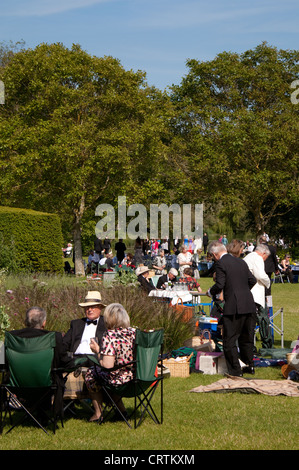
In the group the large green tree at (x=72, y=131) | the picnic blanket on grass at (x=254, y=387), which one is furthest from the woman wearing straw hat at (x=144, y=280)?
the large green tree at (x=72, y=131)

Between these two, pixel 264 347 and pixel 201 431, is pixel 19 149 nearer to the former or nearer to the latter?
pixel 264 347

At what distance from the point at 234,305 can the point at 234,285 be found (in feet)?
0.86

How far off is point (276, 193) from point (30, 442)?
94.6 feet

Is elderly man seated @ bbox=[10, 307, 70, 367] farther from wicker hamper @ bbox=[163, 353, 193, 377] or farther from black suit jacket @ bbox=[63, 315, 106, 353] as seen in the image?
wicker hamper @ bbox=[163, 353, 193, 377]

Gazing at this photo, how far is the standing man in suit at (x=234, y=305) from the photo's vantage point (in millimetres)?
8562

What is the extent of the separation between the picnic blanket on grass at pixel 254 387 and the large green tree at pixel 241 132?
24941 millimetres

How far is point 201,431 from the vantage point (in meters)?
6.18

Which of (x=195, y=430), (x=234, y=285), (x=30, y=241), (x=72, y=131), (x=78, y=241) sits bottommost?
(x=195, y=430)

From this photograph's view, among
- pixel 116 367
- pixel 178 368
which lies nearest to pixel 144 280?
pixel 178 368

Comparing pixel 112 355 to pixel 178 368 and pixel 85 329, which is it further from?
pixel 178 368

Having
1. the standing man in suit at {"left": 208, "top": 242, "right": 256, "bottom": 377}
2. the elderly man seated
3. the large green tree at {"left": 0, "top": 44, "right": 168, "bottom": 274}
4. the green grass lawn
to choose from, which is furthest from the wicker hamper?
the large green tree at {"left": 0, "top": 44, "right": 168, "bottom": 274}

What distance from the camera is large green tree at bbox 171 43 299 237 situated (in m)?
33.0

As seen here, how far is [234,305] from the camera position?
Answer: 8.55 meters

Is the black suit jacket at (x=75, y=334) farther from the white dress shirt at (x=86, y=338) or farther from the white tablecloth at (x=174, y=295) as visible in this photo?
the white tablecloth at (x=174, y=295)
